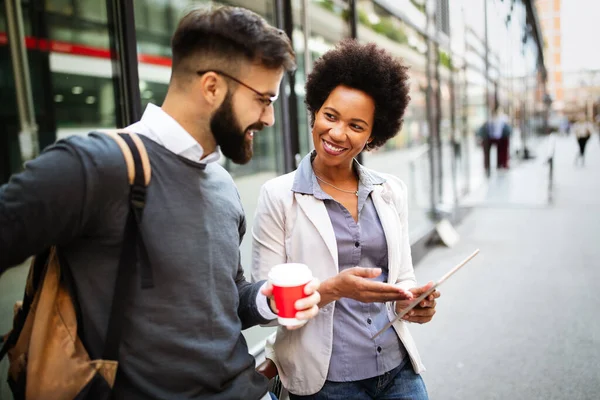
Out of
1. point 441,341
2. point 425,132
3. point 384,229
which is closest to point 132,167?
point 384,229

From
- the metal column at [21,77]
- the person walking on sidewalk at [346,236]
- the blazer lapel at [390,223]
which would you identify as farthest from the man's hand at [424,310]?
the metal column at [21,77]

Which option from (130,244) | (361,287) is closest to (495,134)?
(361,287)

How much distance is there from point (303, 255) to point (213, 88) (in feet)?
2.22

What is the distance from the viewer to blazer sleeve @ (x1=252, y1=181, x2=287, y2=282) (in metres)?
1.58

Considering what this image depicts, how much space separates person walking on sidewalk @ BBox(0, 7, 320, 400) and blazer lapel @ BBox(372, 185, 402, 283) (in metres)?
0.56

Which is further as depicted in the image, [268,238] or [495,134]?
[495,134]

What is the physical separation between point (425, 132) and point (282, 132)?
436 centimetres

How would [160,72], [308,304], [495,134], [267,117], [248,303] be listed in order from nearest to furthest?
1. [308,304]
2. [267,117]
3. [248,303]
4. [160,72]
5. [495,134]

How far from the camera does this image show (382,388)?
1584 millimetres

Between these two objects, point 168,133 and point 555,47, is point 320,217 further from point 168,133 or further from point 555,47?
point 555,47

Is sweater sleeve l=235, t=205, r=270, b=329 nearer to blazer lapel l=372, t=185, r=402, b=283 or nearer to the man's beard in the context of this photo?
the man's beard

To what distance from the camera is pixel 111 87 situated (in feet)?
7.17

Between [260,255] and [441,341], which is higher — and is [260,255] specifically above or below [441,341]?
above

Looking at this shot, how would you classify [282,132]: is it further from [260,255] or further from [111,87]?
[260,255]
